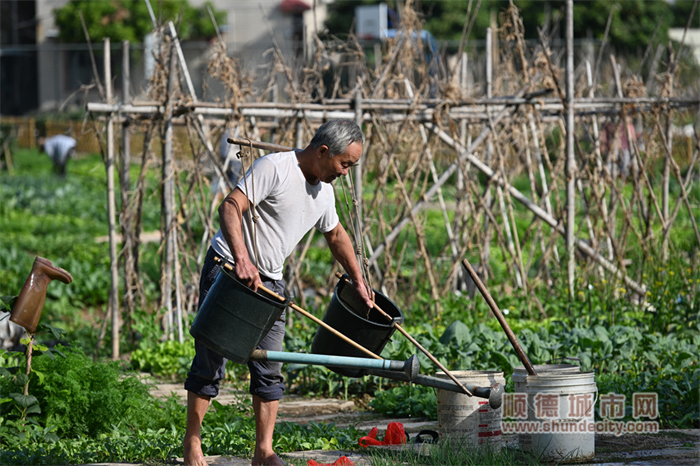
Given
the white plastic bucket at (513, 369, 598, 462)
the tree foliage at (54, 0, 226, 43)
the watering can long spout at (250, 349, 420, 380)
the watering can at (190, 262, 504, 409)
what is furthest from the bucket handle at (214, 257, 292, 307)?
the tree foliage at (54, 0, 226, 43)

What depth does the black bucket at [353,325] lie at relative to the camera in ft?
11.8

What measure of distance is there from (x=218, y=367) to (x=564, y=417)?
1446 millimetres

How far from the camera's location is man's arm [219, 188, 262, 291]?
10.2ft

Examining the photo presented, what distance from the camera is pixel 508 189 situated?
258 inches

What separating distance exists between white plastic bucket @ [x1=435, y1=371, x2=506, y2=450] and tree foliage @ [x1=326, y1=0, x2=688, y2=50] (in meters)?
23.5

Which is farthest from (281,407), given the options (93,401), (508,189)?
(508,189)

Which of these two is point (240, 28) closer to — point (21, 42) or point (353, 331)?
point (21, 42)

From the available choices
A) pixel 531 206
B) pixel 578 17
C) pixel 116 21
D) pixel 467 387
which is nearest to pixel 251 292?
pixel 467 387

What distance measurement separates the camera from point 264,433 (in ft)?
11.2

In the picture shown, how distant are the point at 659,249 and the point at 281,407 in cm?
345

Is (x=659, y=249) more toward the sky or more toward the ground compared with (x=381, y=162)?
more toward the ground

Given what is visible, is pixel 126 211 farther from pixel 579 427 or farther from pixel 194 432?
pixel 579 427

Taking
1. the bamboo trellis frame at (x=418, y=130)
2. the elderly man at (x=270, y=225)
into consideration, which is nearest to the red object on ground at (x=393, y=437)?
the elderly man at (x=270, y=225)

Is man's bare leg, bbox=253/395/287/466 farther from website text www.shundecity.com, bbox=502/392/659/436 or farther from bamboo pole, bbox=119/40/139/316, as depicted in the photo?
bamboo pole, bbox=119/40/139/316
